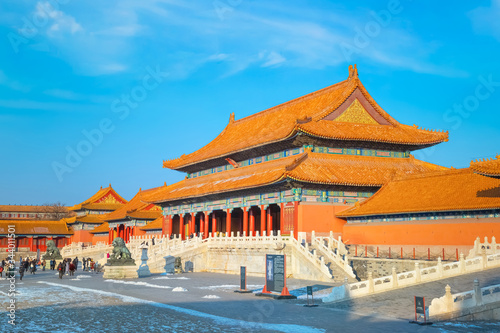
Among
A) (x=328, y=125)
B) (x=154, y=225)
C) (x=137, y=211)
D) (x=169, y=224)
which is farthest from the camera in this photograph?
(x=137, y=211)

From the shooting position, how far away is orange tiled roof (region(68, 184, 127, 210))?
88.7 m

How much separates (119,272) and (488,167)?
71.9 ft

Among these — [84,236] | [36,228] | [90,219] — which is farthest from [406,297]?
[36,228]

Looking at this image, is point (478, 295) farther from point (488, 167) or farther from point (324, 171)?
point (324, 171)

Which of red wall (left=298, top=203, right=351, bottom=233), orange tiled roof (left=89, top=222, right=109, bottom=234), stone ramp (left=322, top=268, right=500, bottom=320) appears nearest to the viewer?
stone ramp (left=322, top=268, right=500, bottom=320)

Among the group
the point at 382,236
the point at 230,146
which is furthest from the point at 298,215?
the point at 230,146

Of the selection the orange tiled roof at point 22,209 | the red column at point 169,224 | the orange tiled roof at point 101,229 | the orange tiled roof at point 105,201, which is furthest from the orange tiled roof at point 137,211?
the orange tiled roof at point 22,209

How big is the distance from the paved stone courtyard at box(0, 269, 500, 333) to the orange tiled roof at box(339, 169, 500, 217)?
822cm

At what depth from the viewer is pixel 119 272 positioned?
34.9m

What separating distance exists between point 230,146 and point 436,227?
23.3 m

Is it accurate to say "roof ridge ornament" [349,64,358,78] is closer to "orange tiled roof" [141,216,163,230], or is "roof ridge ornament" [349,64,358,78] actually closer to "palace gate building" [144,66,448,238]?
"palace gate building" [144,66,448,238]

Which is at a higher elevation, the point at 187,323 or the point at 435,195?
the point at 435,195

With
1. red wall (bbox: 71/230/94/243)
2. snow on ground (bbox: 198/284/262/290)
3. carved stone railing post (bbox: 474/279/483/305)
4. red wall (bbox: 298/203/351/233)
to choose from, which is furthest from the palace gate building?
red wall (bbox: 71/230/94/243)

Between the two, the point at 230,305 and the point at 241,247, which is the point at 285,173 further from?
the point at 230,305
